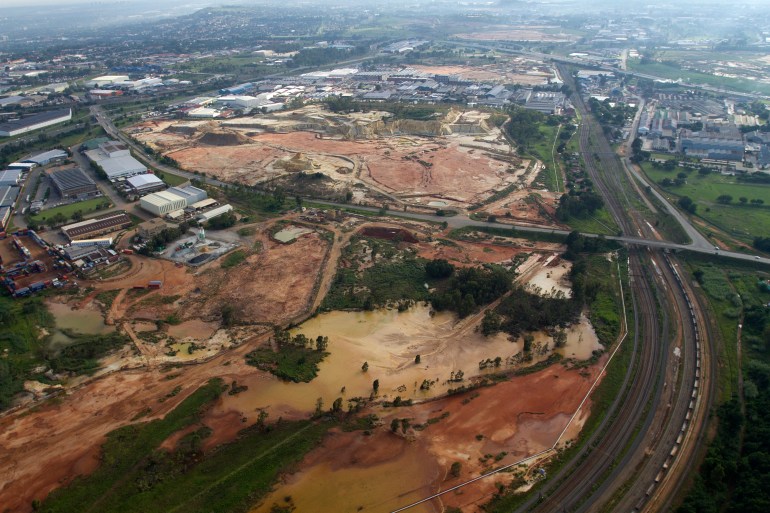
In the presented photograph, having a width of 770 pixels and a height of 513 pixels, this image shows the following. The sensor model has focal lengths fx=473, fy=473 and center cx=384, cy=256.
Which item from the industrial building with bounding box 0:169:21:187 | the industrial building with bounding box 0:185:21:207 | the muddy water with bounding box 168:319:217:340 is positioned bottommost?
the muddy water with bounding box 168:319:217:340

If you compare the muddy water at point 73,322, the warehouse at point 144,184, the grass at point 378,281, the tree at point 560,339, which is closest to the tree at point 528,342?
the tree at point 560,339

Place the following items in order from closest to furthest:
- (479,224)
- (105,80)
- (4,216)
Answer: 1. (479,224)
2. (4,216)
3. (105,80)

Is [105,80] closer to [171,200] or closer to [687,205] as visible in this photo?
[171,200]

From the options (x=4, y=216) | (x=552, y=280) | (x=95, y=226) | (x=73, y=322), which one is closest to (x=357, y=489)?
(x=73, y=322)

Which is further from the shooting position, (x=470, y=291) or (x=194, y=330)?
(x=470, y=291)

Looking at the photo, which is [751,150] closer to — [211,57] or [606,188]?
[606,188]

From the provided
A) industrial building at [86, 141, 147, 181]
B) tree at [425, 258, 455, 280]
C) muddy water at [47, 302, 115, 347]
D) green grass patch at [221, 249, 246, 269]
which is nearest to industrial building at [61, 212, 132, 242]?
muddy water at [47, 302, 115, 347]

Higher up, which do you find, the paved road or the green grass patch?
the paved road

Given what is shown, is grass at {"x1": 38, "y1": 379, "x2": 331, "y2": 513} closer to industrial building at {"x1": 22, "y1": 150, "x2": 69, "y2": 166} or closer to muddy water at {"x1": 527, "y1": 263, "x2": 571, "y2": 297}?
muddy water at {"x1": 527, "y1": 263, "x2": 571, "y2": 297}
